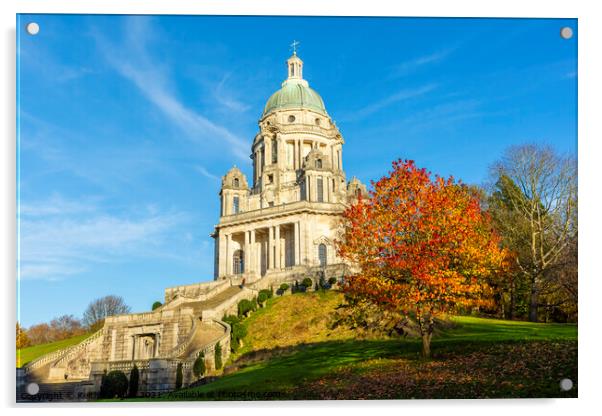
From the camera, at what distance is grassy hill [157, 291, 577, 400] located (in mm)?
21234

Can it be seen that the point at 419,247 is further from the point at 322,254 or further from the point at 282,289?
the point at 322,254

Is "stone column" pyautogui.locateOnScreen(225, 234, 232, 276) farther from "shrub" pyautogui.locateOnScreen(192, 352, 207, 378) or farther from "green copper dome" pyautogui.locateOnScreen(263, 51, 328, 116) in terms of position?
"shrub" pyautogui.locateOnScreen(192, 352, 207, 378)

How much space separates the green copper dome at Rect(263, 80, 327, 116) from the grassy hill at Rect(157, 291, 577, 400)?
1551 inches

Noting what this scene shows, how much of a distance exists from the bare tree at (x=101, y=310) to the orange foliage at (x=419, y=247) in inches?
754

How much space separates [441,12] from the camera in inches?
909

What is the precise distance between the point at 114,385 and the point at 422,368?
40.4ft

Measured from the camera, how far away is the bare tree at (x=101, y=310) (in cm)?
4042

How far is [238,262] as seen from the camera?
210ft

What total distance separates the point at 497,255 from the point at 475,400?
21.6ft

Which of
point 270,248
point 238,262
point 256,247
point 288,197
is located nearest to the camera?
point 270,248

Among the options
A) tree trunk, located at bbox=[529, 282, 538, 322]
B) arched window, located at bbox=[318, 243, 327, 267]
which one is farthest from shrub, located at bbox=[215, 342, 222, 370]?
arched window, located at bbox=[318, 243, 327, 267]

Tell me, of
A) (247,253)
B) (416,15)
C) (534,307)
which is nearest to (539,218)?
(534,307)
